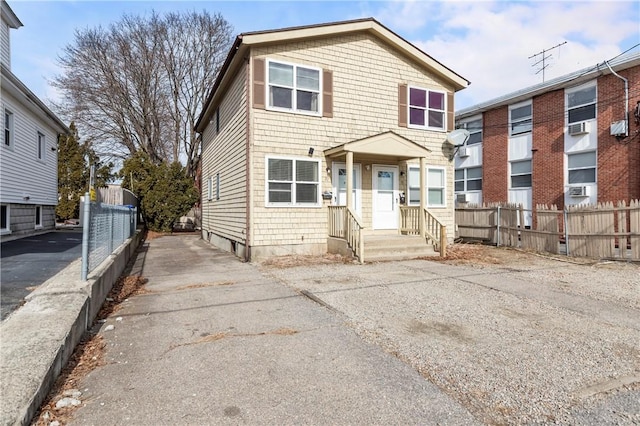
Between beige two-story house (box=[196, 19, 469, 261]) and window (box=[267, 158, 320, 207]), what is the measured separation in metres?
0.03

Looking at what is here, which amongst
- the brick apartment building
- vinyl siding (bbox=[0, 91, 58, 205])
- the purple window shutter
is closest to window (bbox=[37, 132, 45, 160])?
vinyl siding (bbox=[0, 91, 58, 205])

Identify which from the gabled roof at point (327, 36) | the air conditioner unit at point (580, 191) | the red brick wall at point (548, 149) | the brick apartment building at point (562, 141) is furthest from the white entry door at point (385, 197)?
the red brick wall at point (548, 149)

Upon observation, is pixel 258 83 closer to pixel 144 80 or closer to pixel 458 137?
pixel 458 137

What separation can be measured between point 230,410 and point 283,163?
7894mm

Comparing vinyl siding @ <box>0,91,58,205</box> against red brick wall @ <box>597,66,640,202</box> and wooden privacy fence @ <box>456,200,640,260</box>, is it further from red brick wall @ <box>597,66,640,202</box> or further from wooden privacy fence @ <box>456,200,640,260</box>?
red brick wall @ <box>597,66,640,202</box>

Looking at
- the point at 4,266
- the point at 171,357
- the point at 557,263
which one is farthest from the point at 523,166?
the point at 4,266

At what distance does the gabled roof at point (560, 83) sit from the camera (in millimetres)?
12422

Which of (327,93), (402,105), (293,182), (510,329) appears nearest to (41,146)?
(293,182)

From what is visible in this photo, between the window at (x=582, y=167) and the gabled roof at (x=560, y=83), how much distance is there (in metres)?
2.72

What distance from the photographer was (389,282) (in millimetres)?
6852

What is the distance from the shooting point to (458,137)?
12062 millimetres

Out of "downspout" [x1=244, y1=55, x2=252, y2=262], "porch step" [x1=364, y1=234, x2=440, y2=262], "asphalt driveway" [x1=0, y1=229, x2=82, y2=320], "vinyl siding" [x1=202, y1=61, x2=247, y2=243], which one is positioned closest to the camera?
"asphalt driveway" [x1=0, y1=229, x2=82, y2=320]

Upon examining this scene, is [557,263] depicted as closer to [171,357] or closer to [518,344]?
[518,344]

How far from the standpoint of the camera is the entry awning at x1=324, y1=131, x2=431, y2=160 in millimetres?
9727
